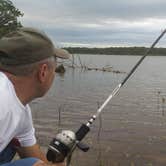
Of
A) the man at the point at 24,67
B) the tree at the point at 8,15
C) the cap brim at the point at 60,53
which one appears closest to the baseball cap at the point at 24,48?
the man at the point at 24,67

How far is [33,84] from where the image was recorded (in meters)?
3.53

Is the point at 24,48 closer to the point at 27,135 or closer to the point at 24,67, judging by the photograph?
the point at 24,67

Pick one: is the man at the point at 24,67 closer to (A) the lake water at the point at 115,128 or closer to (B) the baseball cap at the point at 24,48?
(B) the baseball cap at the point at 24,48

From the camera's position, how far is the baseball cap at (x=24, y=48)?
139 inches

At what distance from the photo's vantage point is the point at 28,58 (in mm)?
3521

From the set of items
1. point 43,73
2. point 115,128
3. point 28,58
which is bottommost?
point 115,128

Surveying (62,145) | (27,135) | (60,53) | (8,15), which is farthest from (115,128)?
(8,15)

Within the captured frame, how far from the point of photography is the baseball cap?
3.52 m

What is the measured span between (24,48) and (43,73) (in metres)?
0.22

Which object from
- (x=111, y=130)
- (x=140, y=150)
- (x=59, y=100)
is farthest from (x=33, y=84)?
(x=59, y=100)

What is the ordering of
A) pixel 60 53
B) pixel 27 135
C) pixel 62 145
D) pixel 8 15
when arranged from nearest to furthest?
pixel 62 145, pixel 60 53, pixel 27 135, pixel 8 15

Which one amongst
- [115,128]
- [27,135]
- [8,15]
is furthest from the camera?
[8,15]

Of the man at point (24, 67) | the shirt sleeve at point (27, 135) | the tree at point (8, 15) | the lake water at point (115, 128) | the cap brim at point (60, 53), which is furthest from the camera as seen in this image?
the tree at point (8, 15)

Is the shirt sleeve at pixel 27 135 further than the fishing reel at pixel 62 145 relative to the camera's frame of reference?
Yes
